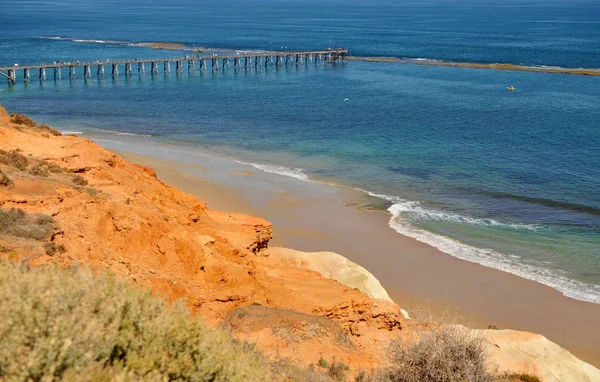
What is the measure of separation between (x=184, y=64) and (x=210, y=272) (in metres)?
78.2

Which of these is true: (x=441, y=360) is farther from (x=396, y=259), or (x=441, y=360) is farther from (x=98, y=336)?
(x=396, y=259)

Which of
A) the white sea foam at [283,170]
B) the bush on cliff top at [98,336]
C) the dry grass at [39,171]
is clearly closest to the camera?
the bush on cliff top at [98,336]

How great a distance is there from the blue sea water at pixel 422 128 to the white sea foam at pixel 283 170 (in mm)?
235

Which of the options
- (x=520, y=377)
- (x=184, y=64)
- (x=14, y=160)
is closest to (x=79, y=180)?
Result: (x=14, y=160)

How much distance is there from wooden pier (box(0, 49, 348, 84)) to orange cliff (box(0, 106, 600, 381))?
187ft

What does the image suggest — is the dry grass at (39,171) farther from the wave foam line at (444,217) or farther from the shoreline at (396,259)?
the wave foam line at (444,217)

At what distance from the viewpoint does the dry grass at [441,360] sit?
1269cm

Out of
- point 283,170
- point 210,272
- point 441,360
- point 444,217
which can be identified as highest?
point 210,272

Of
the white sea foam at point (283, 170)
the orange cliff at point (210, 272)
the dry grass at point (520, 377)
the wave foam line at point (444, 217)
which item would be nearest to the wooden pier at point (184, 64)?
the white sea foam at point (283, 170)

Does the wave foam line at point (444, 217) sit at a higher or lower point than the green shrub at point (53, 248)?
lower

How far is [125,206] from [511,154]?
102 feet

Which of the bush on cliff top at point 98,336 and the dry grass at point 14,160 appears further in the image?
the dry grass at point 14,160

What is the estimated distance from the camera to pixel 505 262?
1033 inches

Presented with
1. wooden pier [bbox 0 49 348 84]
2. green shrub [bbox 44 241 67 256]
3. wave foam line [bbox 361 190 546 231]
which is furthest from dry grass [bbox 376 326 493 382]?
wooden pier [bbox 0 49 348 84]
